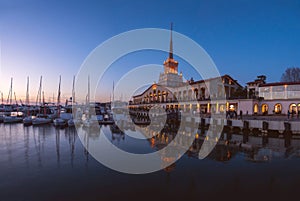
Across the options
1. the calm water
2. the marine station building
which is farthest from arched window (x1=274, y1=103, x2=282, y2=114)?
the calm water

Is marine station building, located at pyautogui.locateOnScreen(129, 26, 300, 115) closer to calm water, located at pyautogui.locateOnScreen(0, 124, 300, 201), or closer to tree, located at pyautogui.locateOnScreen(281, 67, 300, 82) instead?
tree, located at pyautogui.locateOnScreen(281, 67, 300, 82)

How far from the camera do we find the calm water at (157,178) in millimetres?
8664

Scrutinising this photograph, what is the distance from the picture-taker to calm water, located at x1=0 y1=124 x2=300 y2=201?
28.4ft

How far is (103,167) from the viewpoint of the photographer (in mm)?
12695

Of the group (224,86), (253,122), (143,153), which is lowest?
(143,153)

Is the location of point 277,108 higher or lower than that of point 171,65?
lower

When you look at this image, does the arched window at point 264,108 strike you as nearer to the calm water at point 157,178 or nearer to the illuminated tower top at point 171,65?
the calm water at point 157,178

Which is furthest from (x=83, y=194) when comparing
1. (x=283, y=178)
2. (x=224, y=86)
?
(x=224, y=86)

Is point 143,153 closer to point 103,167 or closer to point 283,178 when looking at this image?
point 103,167

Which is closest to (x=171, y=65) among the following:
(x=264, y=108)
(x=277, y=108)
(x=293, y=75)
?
(x=293, y=75)

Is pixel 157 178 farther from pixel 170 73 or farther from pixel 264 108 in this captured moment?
pixel 170 73

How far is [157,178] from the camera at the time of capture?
10758 millimetres

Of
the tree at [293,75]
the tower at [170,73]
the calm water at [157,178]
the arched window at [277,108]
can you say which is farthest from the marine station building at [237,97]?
the calm water at [157,178]

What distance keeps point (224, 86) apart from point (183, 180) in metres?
46.8
